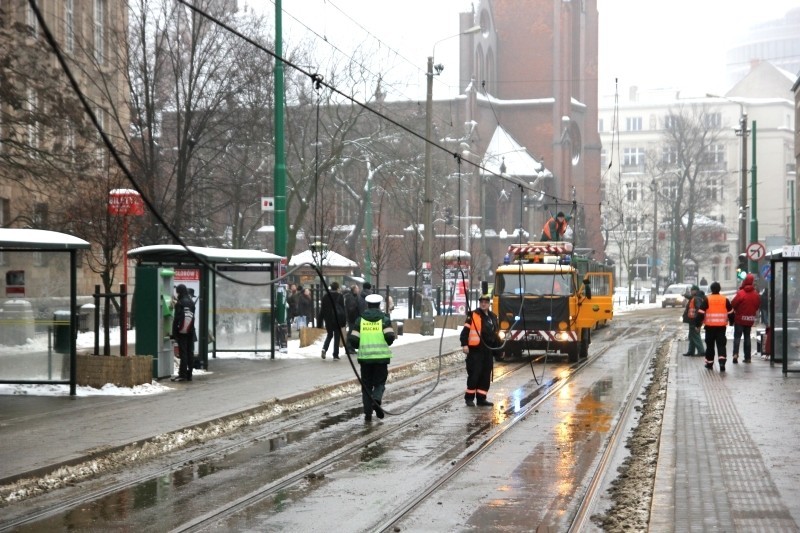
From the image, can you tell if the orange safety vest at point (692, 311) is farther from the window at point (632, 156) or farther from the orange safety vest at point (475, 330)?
the window at point (632, 156)

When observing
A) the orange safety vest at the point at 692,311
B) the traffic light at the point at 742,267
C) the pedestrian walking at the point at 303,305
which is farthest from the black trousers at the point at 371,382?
the traffic light at the point at 742,267

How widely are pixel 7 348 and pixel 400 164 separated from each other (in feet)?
118

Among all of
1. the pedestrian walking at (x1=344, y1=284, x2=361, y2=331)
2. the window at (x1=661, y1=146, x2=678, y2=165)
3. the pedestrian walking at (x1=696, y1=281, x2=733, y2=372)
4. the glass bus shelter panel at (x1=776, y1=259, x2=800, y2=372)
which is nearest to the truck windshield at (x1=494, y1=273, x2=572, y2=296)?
the pedestrian walking at (x1=344, y1=284, x2=361, y2=331)

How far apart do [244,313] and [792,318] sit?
37.6 feet

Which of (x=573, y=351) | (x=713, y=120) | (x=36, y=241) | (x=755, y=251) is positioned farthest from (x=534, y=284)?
(x=713, y=120)

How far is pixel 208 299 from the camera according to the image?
23.0 meters

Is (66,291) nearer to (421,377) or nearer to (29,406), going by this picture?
(29,406)

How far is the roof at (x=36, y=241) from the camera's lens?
55.3 ft

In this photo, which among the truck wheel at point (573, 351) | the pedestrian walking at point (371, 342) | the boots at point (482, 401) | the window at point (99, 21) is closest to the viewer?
the pedestrian walking at point (371, 342)

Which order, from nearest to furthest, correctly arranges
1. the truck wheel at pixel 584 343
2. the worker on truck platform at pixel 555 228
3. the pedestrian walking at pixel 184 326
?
the pedestrian walking at pixel 184 326 < the truck wheel at pixel 584 343 < the worker on truck platform at pixel 555 228

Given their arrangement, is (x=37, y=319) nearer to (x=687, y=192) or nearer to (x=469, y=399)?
(x=469, y=399)

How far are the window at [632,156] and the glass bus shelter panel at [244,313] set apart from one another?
108506 mm

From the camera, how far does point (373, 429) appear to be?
15039mm

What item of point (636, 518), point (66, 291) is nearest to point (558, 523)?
point (636, 518)
